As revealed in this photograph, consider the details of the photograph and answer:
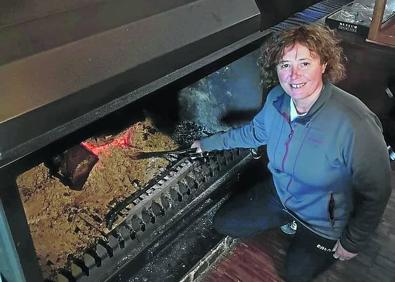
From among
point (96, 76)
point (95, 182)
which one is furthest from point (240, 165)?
point (96, 76)

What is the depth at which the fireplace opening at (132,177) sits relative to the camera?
1.20 meters

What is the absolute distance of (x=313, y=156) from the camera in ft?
3.92

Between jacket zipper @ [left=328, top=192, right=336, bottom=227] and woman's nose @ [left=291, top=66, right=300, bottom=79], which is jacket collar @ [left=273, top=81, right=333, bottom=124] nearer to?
woman's nose @ [left=291, top=66, right=300, bottom=79]

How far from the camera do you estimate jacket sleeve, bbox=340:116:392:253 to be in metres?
1.08

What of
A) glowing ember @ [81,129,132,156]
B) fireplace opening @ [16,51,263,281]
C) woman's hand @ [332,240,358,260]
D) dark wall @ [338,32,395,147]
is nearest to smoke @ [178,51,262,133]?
fireplace opening @ [16,51,263,281]

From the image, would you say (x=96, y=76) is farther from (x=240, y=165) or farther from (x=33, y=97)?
(x=240, y=165)

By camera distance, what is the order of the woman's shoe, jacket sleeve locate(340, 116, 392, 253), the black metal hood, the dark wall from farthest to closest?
1. the dark wall
2. the woman's shoe
3. jacket sleeve locate(340, 116, 392, 253)
4. the black metal hood

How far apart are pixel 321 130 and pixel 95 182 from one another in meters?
0.68

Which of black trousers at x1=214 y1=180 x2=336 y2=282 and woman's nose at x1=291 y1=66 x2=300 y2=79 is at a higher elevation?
woman's nose at x1=291 y1=66 x2=300 y2=79

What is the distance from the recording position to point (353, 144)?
43.0 inches

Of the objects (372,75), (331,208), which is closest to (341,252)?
(331,208)

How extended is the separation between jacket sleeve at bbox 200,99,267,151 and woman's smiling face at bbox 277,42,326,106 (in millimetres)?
258

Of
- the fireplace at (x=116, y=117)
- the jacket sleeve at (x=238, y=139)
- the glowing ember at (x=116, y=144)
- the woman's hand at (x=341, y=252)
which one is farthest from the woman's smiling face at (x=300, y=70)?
the glowing ember at (x=116, y=144)

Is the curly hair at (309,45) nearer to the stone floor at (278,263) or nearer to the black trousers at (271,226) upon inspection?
the black trousers at (271,226)
